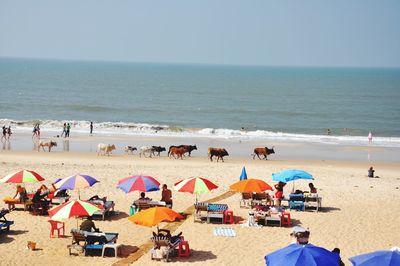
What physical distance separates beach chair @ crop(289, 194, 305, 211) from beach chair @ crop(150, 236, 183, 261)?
7325 mm

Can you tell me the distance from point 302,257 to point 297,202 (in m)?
10.9

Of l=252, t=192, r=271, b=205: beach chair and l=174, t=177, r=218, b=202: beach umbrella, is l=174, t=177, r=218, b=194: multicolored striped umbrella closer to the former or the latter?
l=174, t=177, r=218, b=202: beach umbrella

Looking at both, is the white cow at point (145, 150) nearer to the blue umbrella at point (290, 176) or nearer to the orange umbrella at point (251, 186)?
the blue umbrella at point (290, 176)

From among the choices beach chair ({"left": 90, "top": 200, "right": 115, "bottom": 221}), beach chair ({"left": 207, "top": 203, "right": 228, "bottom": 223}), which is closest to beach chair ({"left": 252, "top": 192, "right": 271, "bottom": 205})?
beach chair ({"left": 207, "top": 203, "right": 228, "bottom": 223})

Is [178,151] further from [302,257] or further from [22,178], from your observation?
[302,257]

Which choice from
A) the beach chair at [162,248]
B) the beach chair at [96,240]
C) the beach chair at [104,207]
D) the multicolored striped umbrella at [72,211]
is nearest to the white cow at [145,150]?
the beach chair at [104,207]

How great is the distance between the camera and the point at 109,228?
1900 centimetres

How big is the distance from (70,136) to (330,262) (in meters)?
37.8

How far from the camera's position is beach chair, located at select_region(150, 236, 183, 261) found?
1595 centimetres

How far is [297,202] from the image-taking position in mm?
22156

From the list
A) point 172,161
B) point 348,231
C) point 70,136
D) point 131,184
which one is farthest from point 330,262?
point 70,136

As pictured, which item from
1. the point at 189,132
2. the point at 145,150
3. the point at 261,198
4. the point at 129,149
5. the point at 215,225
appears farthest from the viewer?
the point at 189,132

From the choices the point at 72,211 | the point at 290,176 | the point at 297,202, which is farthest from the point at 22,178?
the point at 297,202

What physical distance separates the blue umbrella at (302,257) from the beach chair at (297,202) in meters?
10.3
